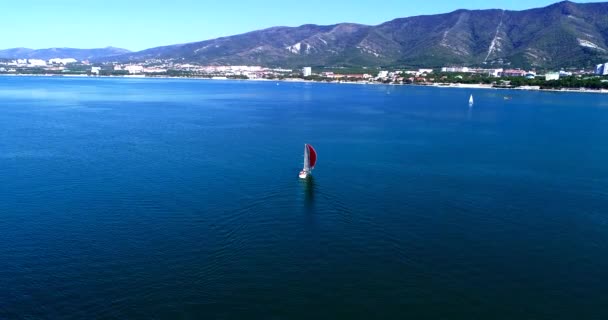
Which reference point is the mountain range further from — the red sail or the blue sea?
the red sail

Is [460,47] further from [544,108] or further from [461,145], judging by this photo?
[461,145]

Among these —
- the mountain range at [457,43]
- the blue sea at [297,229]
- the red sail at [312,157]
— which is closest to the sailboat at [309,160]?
the red sail at [312,157]

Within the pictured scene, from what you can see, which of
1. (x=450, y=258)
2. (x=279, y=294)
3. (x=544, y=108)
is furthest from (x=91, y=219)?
(x=544, y=108)

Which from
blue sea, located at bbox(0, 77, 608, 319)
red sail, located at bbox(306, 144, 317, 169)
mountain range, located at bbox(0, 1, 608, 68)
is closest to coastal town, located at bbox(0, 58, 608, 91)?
mountain range, located at bbox(0, 1, 608, 68)

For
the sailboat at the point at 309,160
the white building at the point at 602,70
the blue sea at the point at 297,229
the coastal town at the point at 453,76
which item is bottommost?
the blue sea at the point at 297,229

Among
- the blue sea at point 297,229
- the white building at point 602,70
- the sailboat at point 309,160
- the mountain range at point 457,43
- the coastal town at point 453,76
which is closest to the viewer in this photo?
the blue sea at point 297,229

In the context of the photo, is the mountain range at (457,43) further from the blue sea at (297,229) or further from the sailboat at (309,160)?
the sailboat at (309,160)

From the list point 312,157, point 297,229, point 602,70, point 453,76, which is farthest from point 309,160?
point 602,70
